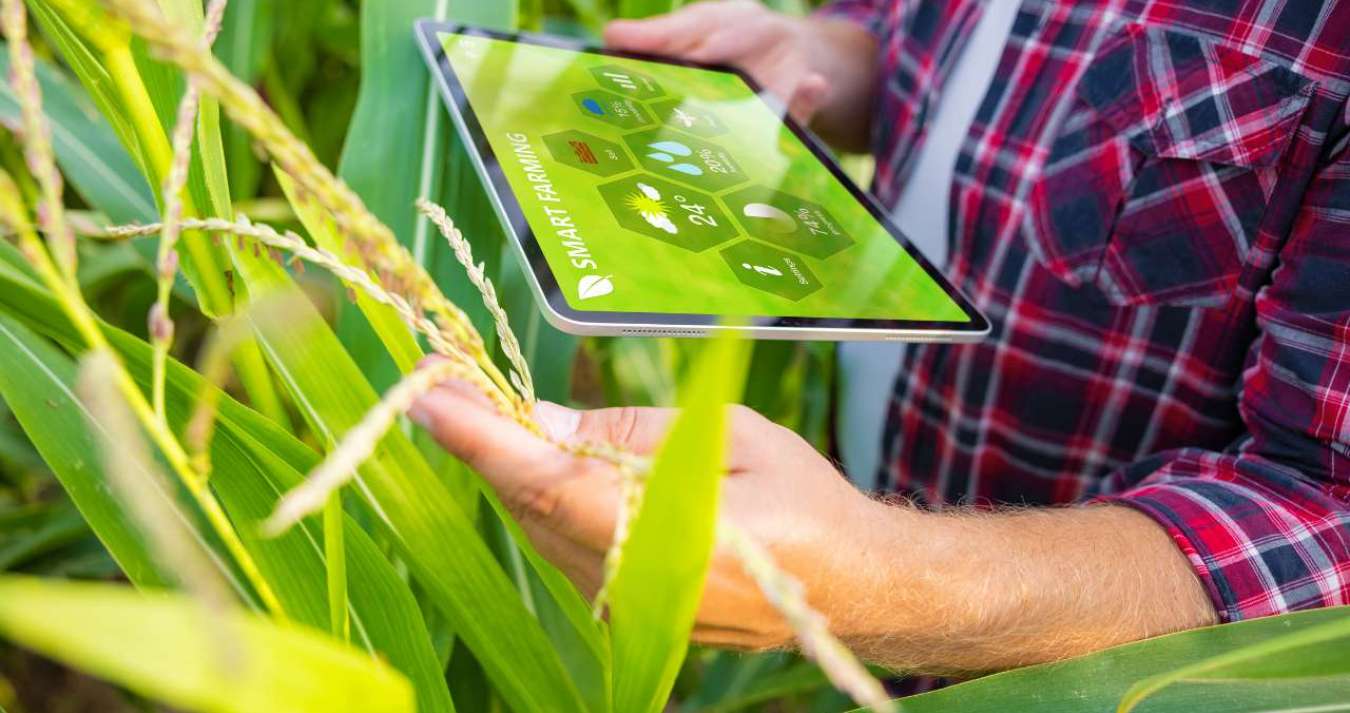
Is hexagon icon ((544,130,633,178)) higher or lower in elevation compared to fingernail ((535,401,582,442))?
higher

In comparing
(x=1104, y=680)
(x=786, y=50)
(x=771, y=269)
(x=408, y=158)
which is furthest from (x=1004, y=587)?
(x=786, y=50)

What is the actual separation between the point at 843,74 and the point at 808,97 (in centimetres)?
8

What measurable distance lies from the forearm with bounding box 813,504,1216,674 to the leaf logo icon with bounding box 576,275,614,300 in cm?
13

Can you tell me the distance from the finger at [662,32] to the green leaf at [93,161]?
0.33 meters

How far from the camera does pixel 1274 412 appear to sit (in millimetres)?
471

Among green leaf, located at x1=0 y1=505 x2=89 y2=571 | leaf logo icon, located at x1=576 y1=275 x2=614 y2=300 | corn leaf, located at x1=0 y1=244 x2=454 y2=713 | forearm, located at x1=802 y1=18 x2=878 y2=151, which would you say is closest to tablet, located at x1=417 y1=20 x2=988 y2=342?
leaf logo icon, located at x1=576 y1=275 x2=614 y2=300

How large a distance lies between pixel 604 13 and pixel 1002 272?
0.58 meters

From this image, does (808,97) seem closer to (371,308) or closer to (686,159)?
(686,159)

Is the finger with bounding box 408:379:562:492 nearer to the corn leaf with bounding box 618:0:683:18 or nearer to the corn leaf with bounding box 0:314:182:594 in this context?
the corn leaf with bounding box 0:314:182:594

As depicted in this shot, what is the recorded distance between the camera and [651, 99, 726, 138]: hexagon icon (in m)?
0.54

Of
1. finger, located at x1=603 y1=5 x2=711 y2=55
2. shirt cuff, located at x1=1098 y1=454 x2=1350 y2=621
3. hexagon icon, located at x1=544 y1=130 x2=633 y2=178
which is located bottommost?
shirt cuff, located at x1=1098 y1=454 x2=1350 y2=621

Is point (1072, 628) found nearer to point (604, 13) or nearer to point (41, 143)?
point (41, 143)

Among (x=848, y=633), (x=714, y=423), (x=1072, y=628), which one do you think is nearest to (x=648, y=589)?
(x=714, y=423)

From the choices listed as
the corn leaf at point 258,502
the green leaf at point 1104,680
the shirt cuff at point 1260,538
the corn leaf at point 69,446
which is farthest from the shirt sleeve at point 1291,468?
the corn leaf at point 69,446
